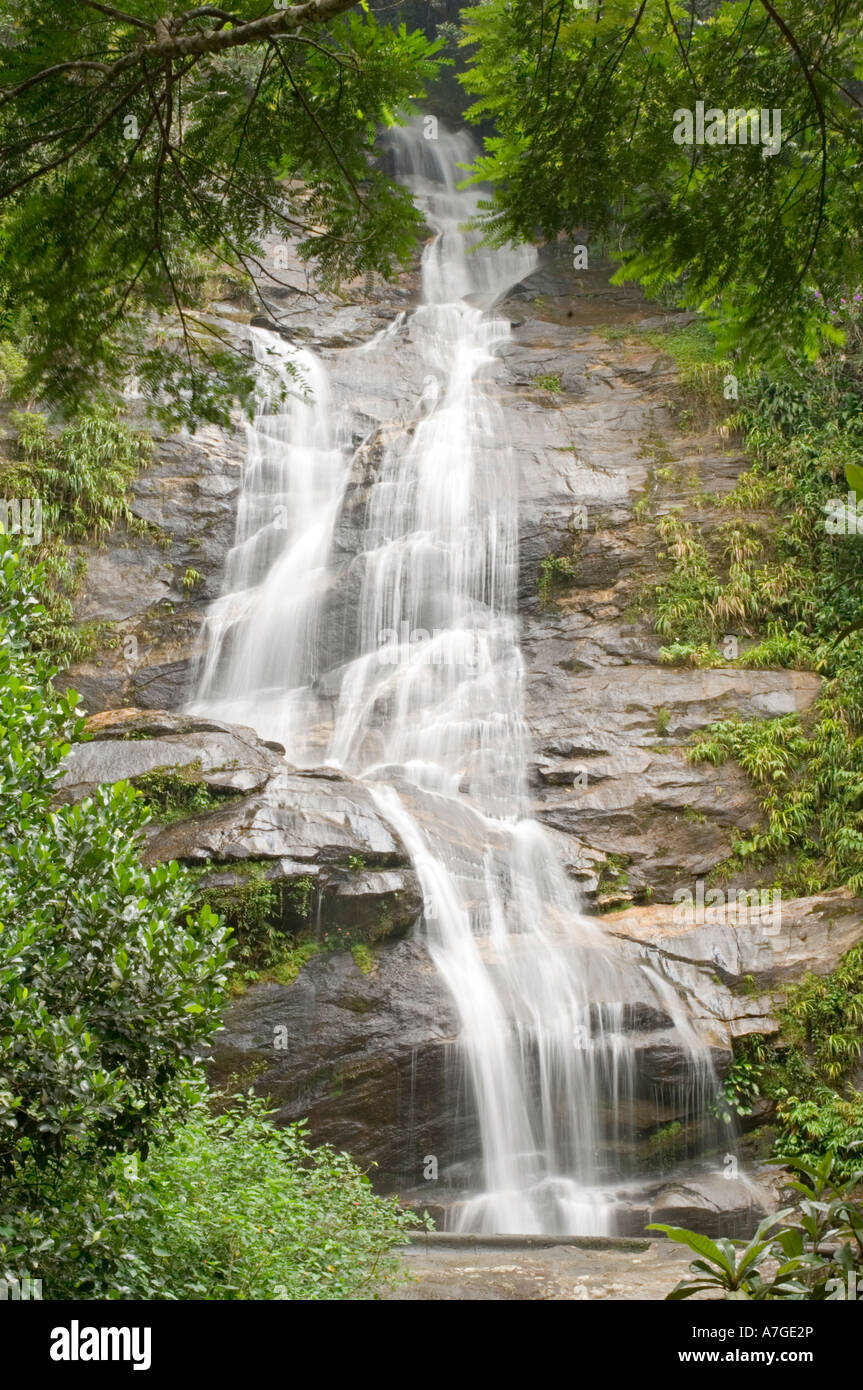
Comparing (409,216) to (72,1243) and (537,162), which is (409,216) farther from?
(72,1243)

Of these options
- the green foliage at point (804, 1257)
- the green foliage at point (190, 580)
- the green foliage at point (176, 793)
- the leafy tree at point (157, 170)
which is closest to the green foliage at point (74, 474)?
the green foliage at point (190, 580)

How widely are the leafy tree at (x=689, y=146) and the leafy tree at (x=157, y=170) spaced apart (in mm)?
486

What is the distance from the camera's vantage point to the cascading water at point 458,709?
28.7ft

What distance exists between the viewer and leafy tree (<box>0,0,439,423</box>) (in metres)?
3.99

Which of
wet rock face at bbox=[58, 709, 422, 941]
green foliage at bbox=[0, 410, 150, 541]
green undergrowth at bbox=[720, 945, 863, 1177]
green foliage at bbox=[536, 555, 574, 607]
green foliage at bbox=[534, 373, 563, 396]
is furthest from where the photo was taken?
green foliage at bbox=[534, 373, 563, 396]

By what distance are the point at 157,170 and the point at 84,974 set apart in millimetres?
3355

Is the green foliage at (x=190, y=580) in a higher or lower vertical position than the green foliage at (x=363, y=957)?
higher

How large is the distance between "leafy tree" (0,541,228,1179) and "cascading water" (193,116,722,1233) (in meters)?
2.79

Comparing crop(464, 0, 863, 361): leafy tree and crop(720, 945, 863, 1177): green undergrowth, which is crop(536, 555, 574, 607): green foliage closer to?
crop(720, 945, 863, 1177): green undergrowth

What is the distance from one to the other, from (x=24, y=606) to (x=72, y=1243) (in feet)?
10.3

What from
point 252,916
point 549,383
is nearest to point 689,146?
point 252,916

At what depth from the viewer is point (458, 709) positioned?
12945 millimetres

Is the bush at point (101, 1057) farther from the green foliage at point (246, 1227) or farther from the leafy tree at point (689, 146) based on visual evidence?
the leafy tree at point (689, 146)

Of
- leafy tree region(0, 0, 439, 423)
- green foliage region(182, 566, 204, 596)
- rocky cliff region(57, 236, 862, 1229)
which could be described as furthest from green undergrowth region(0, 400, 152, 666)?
leafy tree region(0, 0, 439, 423)
